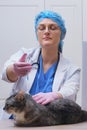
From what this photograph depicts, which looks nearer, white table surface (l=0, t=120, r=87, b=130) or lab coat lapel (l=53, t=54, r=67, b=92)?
white table surface (l=0, t=120, r=87, b=130)

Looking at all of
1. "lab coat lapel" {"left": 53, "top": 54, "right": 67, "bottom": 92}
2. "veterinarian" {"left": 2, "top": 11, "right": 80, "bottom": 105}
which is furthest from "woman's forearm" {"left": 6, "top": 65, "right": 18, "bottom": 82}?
"lab coat lapel" {"left": 53, "top": 54, "right": 67, "bottom": 92}

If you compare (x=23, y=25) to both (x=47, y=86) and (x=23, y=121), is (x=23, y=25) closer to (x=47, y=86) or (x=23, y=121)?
(x=47, y=86)

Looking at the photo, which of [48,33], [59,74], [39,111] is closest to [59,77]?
[59,74]

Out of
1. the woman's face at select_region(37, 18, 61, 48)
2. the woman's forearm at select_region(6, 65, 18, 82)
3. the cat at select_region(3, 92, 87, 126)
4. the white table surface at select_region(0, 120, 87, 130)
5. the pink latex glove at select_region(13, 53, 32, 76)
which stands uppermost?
the woman's face at select_region(37, 18, 61, 48)

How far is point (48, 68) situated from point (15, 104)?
0.29 metres

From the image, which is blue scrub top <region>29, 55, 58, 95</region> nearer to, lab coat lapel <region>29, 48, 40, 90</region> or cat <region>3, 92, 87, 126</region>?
lab coat lapel <region>29, 48, 40, 90</region>

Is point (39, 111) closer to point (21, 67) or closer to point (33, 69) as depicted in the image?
point (21, 67)

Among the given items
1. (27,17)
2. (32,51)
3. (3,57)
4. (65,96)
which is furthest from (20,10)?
(65,96)

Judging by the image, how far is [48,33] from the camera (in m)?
0.87

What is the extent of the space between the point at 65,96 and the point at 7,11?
129 cm

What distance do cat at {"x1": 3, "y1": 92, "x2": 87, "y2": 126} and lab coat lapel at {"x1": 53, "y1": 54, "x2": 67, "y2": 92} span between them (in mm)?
152

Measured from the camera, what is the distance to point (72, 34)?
2.01 m

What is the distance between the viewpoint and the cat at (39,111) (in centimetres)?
68

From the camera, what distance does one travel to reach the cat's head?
0.67m
